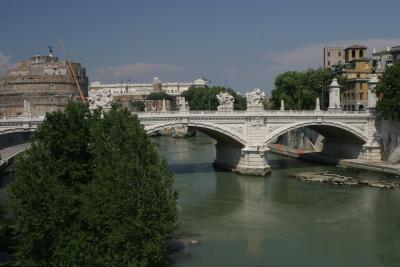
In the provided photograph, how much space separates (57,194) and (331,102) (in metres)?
26.9

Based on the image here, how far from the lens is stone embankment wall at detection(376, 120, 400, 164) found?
2994 centimetres

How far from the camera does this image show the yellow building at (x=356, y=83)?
44.2m

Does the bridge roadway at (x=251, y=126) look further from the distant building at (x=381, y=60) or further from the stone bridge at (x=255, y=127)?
the distant building at (x=381, y=60)

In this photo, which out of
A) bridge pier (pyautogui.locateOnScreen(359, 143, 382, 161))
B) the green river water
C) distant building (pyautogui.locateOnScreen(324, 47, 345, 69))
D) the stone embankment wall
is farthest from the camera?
distant building (pyautogui.locateOnScreen(324, 47, 345, 69))

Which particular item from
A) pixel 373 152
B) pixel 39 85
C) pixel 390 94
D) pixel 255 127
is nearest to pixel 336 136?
pixel 373 152

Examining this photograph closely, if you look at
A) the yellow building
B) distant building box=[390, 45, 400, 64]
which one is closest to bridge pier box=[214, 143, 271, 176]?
the yellow building

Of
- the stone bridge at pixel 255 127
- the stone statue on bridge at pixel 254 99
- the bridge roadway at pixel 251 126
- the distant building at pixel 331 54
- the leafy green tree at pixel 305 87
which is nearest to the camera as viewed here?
the bridge roadway at pixel 251 126

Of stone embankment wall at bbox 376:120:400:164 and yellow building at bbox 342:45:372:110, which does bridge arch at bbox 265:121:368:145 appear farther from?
yellow building at bbox 342:45:372:110

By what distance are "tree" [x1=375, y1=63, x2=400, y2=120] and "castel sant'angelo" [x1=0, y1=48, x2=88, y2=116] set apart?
87.2ft

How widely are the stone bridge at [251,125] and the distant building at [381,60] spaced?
14.7 meters

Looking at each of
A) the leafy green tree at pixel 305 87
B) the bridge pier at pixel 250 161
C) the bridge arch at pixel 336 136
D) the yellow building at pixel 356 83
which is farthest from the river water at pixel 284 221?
the yellow building at pixel 356 83

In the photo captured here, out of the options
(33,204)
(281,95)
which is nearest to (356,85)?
(281,95)

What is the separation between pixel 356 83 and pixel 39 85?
95.3 ft

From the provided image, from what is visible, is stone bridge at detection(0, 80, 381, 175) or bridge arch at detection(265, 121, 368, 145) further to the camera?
bridge arch at detection(265, 121, 368, 145)
